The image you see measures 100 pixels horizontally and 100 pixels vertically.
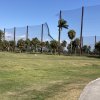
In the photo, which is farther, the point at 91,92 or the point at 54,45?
the point at 54,45

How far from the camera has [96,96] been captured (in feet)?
40.5

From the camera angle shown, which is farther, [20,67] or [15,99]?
[20,67]

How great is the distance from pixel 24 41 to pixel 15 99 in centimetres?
7734

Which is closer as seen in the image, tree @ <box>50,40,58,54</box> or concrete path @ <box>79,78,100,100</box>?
concrete path @ <box>79,78,100,100</box>

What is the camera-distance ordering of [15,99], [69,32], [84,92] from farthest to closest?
[69,32] → [84,92] → [15,99]

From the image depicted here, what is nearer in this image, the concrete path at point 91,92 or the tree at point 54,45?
the concrete path at point 91,92

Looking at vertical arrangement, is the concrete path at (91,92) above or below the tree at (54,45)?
below

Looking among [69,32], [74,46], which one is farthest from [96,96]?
[74,46]

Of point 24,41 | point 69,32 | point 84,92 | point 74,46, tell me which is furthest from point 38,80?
point 24,41

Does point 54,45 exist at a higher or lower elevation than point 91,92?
higher

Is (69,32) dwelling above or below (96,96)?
above

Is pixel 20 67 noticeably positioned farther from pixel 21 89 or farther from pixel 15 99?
pixel 15 99

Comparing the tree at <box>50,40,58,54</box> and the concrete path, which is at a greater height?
the tree at <box>50,40,58,54</box>

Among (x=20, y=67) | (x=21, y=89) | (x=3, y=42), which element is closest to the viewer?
(x=21, y=89)
